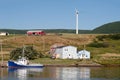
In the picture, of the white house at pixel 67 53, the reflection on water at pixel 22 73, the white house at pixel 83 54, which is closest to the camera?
the reflection on water at pixel 22 73

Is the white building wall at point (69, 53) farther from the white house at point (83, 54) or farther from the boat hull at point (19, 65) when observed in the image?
the boat hull at point (19, 65)

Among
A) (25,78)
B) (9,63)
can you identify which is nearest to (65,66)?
(9,63)

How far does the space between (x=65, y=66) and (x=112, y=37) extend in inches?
2593

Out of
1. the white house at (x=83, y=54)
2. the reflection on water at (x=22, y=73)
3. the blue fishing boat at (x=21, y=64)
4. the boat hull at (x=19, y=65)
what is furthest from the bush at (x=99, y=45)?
the reflection on water at (x=22, y=73)

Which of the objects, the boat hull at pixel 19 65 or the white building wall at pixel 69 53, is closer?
the boat hull at pixel 19 65

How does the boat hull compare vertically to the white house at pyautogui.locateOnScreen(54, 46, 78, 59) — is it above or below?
below

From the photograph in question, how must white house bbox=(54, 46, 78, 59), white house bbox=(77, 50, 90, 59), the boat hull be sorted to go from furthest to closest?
white house bbox=(54, 46, 78, 59) < white house bbox=(77, 50, 90, 59) < the boat hull

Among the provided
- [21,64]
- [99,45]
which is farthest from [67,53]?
[99,45]

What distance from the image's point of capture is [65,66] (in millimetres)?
116750

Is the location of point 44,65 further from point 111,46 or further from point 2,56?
point 111,46

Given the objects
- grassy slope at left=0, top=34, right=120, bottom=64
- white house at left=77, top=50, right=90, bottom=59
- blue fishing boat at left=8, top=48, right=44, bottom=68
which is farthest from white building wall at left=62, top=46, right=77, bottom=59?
blue fishing boat at left=8, top=48, right=44, bottom=68

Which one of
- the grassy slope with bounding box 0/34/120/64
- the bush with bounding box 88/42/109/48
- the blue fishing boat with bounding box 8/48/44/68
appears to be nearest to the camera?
the blue fishing boat with bounding box 8/48/44/68

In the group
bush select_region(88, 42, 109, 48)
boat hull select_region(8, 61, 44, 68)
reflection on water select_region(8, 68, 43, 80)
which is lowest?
reflection on water select_region(8, 68, 43, 80)

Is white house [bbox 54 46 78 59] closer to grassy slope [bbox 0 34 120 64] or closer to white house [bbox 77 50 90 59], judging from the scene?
white house [bbox 77 50 90 59]
